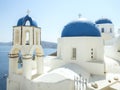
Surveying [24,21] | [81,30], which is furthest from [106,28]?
[24,21]

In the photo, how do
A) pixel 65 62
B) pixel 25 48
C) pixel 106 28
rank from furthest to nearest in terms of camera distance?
pixel 106 28 → pixel 65 62 → pixel 25 48

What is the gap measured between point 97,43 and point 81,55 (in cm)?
174

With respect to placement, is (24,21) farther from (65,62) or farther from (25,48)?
(65,62)

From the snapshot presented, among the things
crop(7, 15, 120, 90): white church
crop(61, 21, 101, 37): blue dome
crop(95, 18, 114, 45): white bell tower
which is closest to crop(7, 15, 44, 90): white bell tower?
crop(7, 15, 120, 90): white church

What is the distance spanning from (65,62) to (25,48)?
4126 mm

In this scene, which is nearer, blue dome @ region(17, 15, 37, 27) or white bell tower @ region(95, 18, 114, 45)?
blue dome @ region(17, 15, 37, 27)

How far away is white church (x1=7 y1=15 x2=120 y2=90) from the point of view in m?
10.3

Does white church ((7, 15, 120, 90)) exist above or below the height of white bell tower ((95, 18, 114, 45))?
below

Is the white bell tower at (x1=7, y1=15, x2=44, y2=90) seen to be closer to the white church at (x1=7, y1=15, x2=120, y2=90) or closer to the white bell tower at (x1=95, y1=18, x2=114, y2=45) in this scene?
the white church at (x1=7, y1=15, x2=120, y2=90)

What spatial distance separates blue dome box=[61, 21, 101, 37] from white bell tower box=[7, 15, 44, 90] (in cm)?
298

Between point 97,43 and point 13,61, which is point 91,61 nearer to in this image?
point 97,43

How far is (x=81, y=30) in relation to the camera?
44.9 feet

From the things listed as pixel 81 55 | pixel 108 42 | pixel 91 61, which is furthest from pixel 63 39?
pixel 108 42

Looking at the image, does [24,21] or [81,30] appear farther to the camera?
[81,30]
